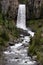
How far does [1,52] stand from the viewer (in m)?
37.4

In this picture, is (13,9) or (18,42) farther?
(13,9)

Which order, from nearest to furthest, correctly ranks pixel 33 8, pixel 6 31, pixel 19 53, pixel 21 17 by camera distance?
1. pixel 19 53
2. pixel 6 31
3. pixel 21 17
4. pixel 33 8

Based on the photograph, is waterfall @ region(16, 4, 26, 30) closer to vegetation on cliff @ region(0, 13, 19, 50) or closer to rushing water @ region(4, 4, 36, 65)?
vegetation on cliff @ region(0, 13, 19, 50)

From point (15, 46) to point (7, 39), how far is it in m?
2.79

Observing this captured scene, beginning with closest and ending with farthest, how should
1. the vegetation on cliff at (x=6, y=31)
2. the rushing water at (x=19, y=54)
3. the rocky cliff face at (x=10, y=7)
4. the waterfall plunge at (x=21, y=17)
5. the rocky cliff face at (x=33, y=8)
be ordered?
the rushing water at (x=19, y=54)
the vegetation on cliff at (x=6, y=31)
the rocky cliff face at (x=10, y=7)
the waterfall plunge at (x=21, y=17)
the rocky cliff face at (x=33, y=8)

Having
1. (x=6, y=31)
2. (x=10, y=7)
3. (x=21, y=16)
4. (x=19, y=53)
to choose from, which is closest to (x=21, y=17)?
(x=21, y=16)

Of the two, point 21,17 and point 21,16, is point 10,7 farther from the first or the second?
point 21,17

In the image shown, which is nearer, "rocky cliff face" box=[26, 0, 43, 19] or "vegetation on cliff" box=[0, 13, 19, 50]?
"vegetation on cliff" box=[0, 13, 19, 50]

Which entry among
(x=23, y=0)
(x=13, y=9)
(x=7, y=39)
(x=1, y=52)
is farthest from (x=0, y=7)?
(x=1, y=52)

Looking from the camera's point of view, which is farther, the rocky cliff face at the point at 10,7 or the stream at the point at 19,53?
the rocky cliff face at the point at 10,7

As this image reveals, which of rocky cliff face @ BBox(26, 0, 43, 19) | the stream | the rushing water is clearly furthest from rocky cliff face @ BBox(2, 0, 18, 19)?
the rushing water

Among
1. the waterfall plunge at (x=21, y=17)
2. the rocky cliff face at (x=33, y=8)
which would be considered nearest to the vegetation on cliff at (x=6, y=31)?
the waterfall plunge at (x=21, y=17)

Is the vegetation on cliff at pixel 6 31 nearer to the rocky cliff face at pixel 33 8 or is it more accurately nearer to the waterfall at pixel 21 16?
the waterfall at pixel 21 16

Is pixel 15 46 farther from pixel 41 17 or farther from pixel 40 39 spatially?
pixel 41 17
